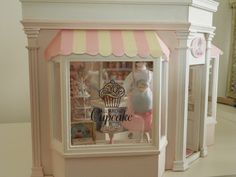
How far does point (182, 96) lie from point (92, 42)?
0.72 meters

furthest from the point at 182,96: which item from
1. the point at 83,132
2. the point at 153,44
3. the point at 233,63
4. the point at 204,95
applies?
the point at 233,63

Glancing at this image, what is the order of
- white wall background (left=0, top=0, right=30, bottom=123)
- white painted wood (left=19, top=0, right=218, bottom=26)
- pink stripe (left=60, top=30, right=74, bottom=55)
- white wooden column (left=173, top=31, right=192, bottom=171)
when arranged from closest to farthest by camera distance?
1. pink stripe (left=60, top=30, right=74, bottom=55)
2. white painted wood (left=19, top=0, right=218, bottom=26)
3. white wooden column (left=173, top=31, right=192, bottom=171)
4. white wall background (left=0, top=0, right=30, bottom=123)

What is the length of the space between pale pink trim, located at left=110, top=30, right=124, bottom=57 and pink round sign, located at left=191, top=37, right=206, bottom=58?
0.55m

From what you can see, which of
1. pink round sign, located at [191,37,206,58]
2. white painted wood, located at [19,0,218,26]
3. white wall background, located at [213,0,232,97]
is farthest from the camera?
white wall background, located at [213,0,232,97]

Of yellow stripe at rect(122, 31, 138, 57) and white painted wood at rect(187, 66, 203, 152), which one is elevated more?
yellow stripe at rect(122, 31, 138, 57)

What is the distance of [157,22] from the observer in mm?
1833

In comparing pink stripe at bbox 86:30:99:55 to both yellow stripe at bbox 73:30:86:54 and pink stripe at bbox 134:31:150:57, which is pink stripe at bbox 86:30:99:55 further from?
pink stripe at bbox 134:31:150:57

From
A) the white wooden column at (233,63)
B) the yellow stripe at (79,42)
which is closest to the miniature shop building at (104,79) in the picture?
the yellow stripe at (79,42)

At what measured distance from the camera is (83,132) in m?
1.82

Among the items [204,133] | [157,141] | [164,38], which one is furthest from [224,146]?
[164,38]

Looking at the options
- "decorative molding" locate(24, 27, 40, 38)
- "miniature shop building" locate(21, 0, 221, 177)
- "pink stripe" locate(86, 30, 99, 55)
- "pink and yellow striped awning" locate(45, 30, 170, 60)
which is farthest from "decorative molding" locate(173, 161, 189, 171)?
"decorative molding" locate(24, 27, 40, 38)

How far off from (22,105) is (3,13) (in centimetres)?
106

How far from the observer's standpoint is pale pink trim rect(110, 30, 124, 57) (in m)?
1.67

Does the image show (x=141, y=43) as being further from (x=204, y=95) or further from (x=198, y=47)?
(x=204, y=95)
